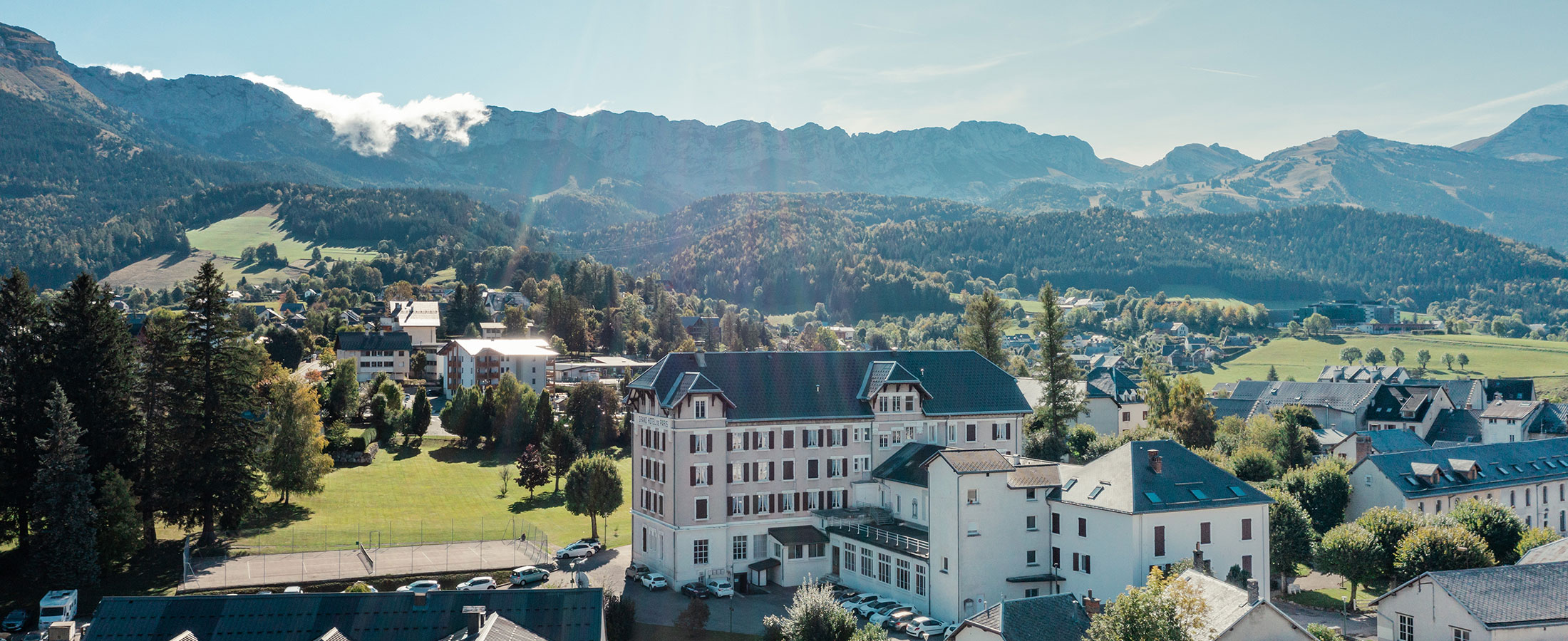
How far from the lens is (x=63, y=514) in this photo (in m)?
51.4

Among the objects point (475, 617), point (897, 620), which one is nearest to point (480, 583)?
point (897, 620)

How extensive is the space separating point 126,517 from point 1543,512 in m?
91.8

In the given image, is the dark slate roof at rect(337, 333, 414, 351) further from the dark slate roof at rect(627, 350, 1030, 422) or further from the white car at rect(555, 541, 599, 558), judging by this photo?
the dark slate roof at rect(627, 350, 1030, 422)

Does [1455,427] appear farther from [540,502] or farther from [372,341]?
[372,341]

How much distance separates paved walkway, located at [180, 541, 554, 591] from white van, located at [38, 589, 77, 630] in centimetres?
489

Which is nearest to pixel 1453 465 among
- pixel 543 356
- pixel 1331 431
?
pixel 1331 431

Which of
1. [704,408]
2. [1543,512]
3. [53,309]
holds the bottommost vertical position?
[1543,512]

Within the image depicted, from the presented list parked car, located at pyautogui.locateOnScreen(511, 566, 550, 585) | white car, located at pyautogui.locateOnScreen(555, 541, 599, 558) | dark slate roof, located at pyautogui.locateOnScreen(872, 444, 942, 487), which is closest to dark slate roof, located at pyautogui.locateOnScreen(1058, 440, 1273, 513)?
dark slate roof, located at pyautogui.locateOnScreen(872, 444, 942, 487)

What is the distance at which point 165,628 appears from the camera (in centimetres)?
2912

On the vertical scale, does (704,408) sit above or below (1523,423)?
above

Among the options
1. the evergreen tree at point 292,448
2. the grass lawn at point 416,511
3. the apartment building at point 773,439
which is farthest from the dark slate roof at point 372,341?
the apartment building at point 773,439

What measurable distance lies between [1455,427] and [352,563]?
109 m

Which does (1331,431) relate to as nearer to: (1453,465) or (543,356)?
(1453,465)

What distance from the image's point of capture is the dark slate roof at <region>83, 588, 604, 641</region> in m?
29.2
